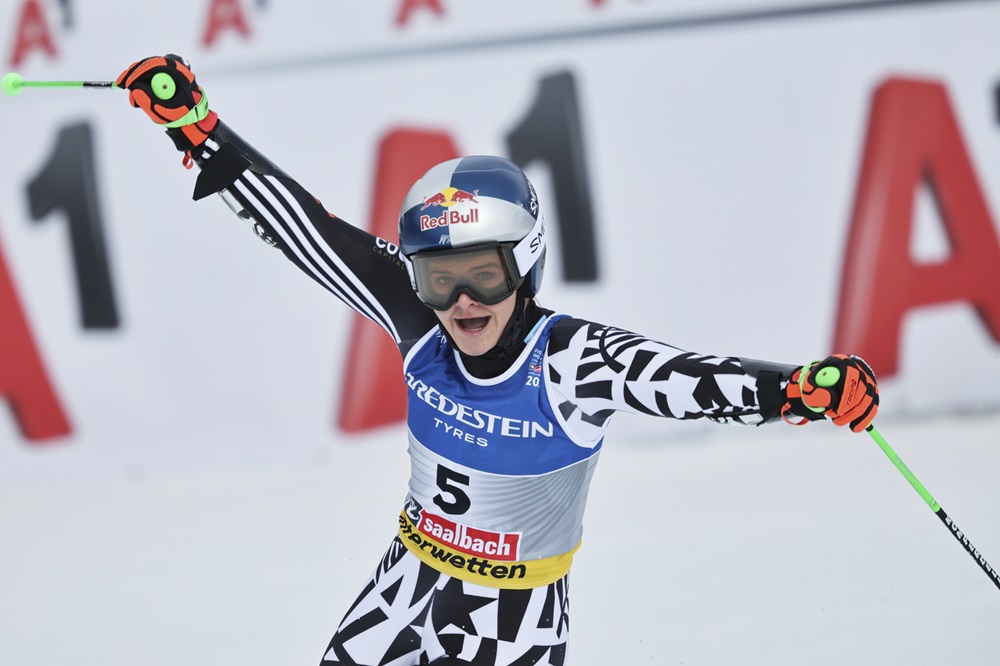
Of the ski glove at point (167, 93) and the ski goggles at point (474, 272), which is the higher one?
the ski glove at point (167, 93)

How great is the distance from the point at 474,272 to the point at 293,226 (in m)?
0.59

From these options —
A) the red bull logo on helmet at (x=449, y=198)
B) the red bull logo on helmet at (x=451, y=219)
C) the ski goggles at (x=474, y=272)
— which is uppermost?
the red bull logo on helmet at (x=449, y=198)

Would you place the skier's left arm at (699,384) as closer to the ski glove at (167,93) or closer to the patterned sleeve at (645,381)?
the patterned sleeve at (645,381)

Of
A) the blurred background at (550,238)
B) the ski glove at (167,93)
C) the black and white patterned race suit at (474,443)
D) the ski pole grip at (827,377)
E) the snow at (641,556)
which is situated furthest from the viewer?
the blurred background at (550,238)

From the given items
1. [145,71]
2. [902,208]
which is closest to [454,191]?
[145,71]

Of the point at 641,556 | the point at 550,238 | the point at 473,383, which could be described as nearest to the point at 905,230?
the point at 550,238

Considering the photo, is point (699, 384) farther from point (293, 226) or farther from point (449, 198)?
point (293, 226)

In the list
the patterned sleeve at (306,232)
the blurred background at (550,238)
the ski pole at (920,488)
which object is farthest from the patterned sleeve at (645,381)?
the blurred background at (550,238)

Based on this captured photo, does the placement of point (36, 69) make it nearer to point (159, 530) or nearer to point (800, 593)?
point (159, 530)

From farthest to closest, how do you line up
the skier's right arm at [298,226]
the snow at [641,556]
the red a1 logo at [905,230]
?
1. the red a1 logo at [905,230]
2. the snow at [641,556]
3. the skier's right arm at [298,226]

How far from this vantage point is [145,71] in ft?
8.86

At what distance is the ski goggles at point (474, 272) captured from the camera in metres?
2.56

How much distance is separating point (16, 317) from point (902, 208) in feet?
16.4

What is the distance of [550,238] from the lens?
6133 millimetres
